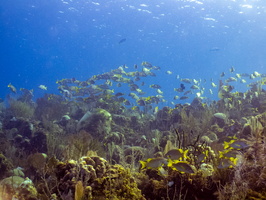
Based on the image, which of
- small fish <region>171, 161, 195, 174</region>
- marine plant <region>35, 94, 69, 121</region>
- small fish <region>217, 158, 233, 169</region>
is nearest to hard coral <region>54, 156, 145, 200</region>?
small fish <region>171, 161, 195, 174</region>

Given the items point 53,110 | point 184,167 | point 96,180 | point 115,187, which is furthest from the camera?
point 53,110

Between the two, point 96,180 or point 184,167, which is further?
point 96,180

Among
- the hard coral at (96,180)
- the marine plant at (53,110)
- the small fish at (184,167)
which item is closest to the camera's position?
the small fish at (184,167)

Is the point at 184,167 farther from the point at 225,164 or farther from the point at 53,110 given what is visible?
the point at 53,110

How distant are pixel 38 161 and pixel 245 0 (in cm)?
3630

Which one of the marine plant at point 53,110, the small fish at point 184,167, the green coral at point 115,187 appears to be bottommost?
the green coral at point 115,187

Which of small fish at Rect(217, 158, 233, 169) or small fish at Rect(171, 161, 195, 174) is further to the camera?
small fish at Rect(217, 158, 233, 169)

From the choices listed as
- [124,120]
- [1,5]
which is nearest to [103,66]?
[1,5]

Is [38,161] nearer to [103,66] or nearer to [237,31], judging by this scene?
[237,31]

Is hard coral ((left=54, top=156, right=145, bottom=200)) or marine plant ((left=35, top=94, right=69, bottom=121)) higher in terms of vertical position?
marine plant ((left=35, top=94, right=69, bottom=121))

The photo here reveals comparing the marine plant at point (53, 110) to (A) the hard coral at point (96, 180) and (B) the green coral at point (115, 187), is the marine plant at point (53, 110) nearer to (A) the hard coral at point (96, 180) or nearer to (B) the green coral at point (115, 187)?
(A) the hard coral at point (96, 180)

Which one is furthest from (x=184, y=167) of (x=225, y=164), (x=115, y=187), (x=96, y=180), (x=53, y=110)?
(x=53, y=110)

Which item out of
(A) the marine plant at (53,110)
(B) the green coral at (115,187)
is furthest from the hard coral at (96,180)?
(A) the marine plant at (53,110)

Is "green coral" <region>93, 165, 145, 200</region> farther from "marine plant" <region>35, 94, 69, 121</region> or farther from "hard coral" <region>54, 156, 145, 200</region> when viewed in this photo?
"marine plant" <region>35, 94, 69, 121</region>
